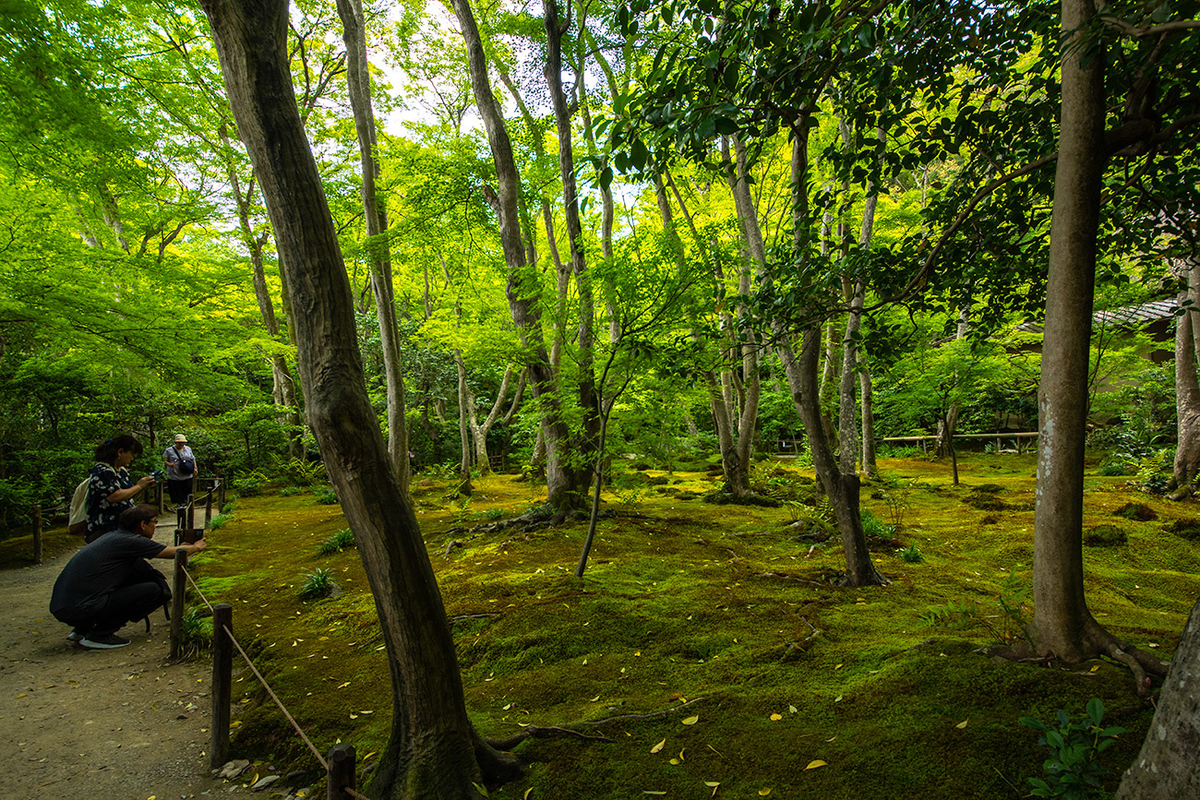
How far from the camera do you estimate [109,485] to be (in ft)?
19.1

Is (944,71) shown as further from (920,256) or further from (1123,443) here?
(1123,443)

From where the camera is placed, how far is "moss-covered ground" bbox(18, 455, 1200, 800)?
257 centimetres

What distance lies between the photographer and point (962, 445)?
63.1ft

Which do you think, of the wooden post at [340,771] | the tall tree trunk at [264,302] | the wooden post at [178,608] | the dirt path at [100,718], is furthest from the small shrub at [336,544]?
the tall tree trunk at [264,302]

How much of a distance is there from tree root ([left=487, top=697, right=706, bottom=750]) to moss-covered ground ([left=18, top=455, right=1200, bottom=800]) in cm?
4

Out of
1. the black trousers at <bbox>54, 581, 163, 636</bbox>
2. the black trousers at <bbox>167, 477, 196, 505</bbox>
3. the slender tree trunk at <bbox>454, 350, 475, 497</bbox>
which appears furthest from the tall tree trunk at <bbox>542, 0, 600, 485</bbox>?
the black trousers at <bbox>167, 477, 196, 505</bbox>

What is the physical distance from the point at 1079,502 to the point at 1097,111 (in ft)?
6.13

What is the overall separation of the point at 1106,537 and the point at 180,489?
14.9m

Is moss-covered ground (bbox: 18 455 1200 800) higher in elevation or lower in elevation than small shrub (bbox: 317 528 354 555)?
higher

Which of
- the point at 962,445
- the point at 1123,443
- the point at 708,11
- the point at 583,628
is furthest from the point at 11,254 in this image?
the point at 962,445

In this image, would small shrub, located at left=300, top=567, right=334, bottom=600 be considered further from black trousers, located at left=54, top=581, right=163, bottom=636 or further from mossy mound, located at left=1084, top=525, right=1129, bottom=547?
mossy mound, located at left=1084, top=525, right=1129, bottom=547

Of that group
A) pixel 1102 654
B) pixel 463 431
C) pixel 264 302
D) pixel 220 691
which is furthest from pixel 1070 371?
pixel 264 302

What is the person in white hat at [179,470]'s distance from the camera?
10.2 meters

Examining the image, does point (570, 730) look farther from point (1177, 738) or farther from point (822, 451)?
point (822, 451)
